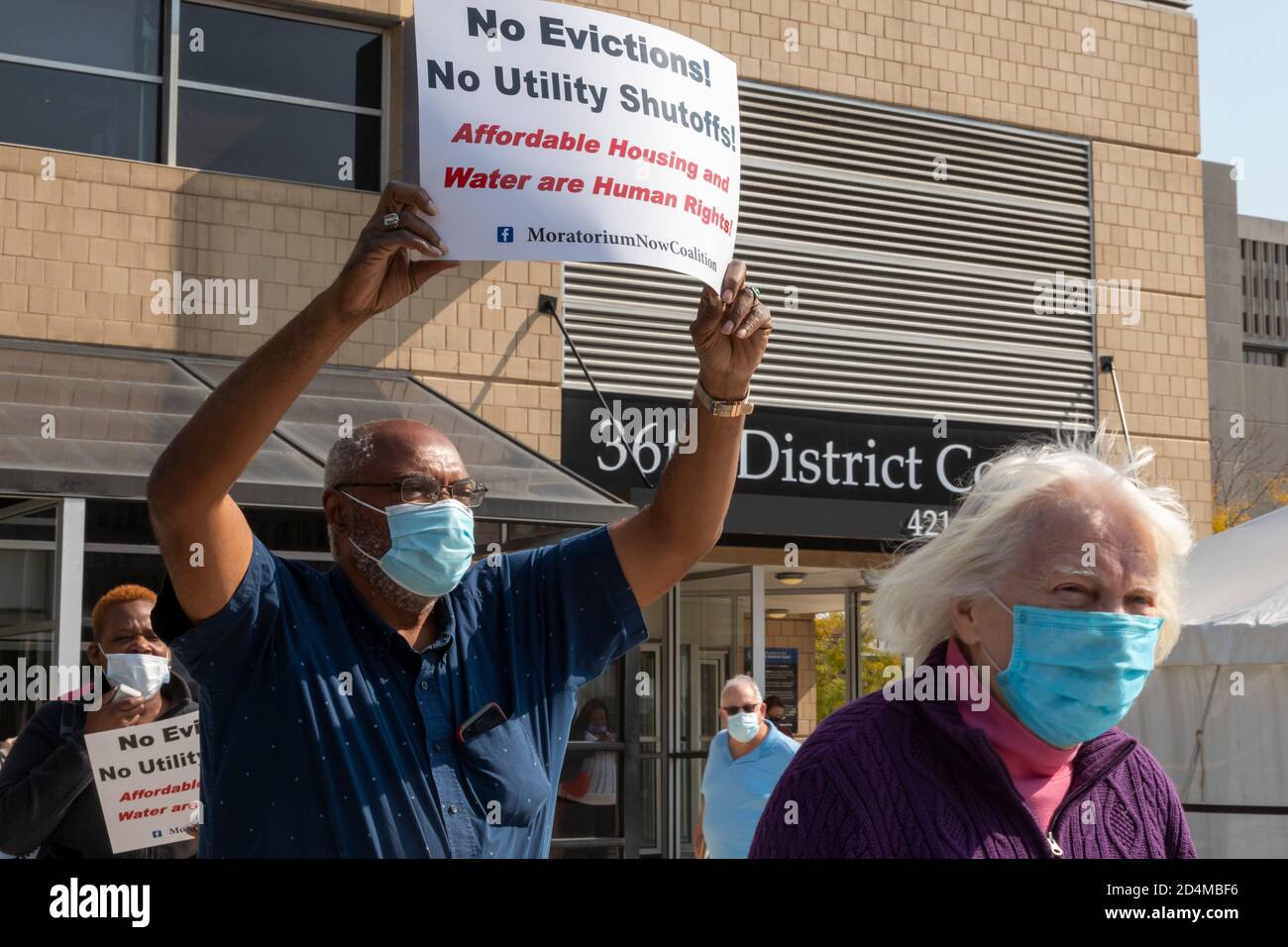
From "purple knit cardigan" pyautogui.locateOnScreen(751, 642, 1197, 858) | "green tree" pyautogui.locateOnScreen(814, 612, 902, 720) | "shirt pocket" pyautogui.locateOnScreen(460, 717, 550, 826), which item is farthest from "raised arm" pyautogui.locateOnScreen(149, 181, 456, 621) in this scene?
"green tree" pyautogui.locateOnScreen(814, 612, 902, 720)

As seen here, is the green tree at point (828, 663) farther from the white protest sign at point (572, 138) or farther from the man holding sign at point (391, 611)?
the man holding sign at point (391, 611)

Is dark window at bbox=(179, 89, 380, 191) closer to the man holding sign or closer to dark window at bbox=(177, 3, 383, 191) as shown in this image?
dark window at bbox=(177, 3, 383, 191)

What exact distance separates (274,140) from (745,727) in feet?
23.0

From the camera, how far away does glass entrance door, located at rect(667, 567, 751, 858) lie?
53.8ft

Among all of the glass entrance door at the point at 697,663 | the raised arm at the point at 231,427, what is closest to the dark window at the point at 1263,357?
the glass entrance door at the point at 697,663

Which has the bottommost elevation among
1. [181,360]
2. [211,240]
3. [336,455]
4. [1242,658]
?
[1242,658]

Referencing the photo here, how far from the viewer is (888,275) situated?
53.4ft

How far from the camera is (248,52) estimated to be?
13.6m

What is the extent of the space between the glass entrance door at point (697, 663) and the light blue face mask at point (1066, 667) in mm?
13529

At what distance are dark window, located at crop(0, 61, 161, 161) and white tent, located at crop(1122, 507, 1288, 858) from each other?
8.85 m

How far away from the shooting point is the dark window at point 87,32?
12.8m

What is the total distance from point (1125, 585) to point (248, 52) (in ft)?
39.8
